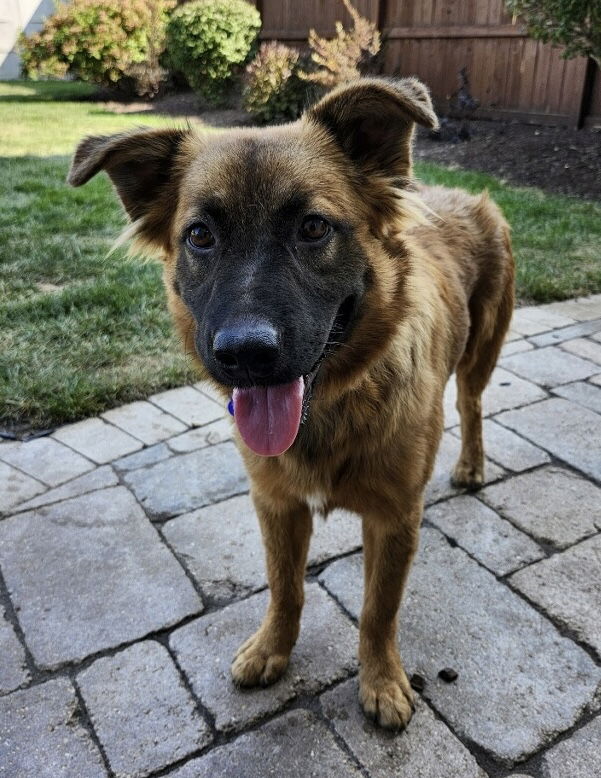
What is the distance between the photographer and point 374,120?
2.29 m

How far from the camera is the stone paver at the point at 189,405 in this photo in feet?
13.0

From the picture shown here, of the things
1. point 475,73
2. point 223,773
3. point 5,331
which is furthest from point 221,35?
point 223,773

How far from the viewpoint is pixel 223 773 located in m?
2.04

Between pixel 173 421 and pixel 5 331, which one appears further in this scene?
pixel 5 331

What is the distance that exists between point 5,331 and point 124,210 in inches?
108

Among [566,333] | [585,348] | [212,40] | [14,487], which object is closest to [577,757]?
[14,487]

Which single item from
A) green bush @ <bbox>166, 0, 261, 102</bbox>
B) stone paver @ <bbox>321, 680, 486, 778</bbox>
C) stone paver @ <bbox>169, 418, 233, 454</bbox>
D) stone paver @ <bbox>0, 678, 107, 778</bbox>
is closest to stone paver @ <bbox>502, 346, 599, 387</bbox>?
stone paver @ <bbox>169, 418, 233, 454</bbox>

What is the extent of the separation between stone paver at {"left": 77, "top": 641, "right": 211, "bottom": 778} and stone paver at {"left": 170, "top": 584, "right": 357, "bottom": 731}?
0.24 ft

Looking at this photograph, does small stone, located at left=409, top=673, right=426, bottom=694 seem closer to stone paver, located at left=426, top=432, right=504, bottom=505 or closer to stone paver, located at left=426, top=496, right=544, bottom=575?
stone paver, located at left=426, top=496, right=544, bottom=575

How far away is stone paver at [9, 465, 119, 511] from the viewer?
10.5ft

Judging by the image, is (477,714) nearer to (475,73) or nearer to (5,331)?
(5,331)

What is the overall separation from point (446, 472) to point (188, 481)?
1.37 metres

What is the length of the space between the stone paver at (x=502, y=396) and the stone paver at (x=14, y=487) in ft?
7.79

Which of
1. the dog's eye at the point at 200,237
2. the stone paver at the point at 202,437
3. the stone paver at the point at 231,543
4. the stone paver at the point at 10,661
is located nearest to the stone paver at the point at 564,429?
the stone paver at the point at 231,543
